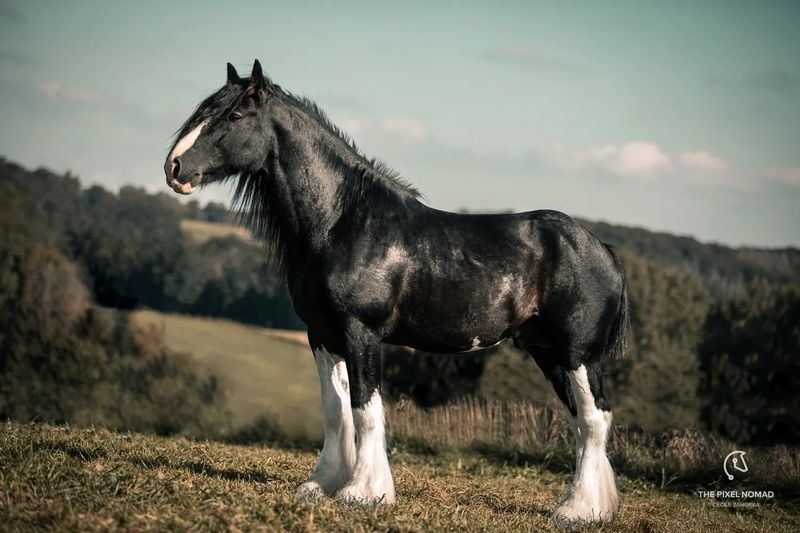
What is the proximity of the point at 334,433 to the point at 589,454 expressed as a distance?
87.7 inches

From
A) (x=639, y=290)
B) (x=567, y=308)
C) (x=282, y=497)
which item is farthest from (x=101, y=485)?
(x=639, y=290)

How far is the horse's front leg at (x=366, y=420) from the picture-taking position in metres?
6.48

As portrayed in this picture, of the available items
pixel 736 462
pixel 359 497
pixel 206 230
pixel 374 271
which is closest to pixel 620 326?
pixel 374 271

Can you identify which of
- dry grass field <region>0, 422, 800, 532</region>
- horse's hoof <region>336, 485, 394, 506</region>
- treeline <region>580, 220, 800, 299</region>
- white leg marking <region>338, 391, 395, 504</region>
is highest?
treeline <region>580, 220, 800, 299</region>

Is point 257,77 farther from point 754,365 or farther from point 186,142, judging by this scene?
point 754,365

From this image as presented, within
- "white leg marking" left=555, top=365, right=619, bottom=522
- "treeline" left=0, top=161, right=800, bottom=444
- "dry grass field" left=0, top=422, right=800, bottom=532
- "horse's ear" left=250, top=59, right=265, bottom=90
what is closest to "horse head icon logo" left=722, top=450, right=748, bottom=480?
"dry grass field" left=0, top=422, right=800, bottom=532

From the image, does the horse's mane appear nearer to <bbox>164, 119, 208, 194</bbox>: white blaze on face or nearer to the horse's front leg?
<bbox>164, 119, 208, 194</bbox>: white blaze on face

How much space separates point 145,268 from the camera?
64.6 metres

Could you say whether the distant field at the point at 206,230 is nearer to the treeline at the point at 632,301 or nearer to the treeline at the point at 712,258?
the treeline at the point at 632,301

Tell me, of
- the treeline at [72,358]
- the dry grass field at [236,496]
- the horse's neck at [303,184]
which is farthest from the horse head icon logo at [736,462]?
the treeline at [72,358]

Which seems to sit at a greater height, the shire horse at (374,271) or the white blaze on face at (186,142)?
the white blaze on face at (186,142)

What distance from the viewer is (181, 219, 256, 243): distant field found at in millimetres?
74000

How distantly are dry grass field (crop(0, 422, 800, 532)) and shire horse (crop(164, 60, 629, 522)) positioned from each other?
59 centimetres

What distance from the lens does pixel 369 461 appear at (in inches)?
257
